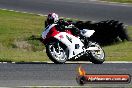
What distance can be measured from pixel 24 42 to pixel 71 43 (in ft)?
24.9

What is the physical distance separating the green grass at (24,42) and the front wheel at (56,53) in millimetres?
1177

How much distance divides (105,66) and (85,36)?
4.92 ft

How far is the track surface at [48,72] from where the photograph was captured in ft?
41.5

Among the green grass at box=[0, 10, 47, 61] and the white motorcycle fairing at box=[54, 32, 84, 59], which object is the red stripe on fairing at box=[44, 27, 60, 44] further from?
the green grass at box=[0, 10, 47, 61]

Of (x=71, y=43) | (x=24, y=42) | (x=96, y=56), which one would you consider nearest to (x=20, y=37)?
(x=24, y=42)

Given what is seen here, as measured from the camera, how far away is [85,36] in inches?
657

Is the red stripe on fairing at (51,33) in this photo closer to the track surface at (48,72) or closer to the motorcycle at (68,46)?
the motorcycle at (68,46)

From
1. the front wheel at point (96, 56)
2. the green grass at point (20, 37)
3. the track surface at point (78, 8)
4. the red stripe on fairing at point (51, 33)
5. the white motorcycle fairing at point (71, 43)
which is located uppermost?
Answer: the red stripe on fairing at point (51, 33)

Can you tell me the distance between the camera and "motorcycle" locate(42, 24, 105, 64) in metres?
16.1

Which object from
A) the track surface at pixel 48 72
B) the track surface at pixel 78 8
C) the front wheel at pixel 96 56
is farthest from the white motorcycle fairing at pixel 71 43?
the track surface at pixel 78 8

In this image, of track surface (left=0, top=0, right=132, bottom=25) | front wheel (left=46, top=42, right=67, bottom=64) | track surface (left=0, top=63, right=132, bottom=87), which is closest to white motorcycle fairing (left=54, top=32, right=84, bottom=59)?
front wheel (left=46, top=42, right=67, bottom=64)

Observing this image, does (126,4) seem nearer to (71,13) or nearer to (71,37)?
(71,13)

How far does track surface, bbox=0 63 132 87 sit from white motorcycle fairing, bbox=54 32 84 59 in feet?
2.29

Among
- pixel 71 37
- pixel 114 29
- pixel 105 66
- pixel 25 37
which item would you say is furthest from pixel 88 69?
pixel 25 37
